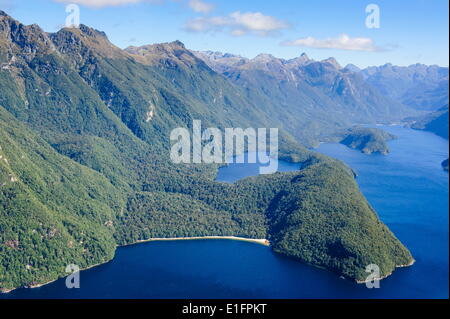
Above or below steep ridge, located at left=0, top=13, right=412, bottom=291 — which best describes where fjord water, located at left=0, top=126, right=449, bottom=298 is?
below

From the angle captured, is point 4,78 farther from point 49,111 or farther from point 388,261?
point 388,261

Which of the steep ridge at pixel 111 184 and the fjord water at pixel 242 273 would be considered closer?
the fjord water at pixel 242 273

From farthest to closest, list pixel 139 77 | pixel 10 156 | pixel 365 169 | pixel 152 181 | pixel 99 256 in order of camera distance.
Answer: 1. pixel 139 77
2. pixel 365 169
3. pixel 152 181
4. pixel 10 156
5. pixel 99 256

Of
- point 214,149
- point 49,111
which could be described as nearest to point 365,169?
point 214,149

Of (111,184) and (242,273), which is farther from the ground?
(111,184)

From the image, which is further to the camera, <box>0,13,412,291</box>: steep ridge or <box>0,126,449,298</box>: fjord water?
<box>0,13,412,291</box>: steep ridge

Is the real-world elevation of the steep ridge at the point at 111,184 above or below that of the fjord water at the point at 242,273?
above

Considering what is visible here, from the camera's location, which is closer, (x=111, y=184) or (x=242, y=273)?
(x=242, y=273)

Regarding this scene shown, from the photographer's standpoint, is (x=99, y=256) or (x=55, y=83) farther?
(x=55, y=83)
